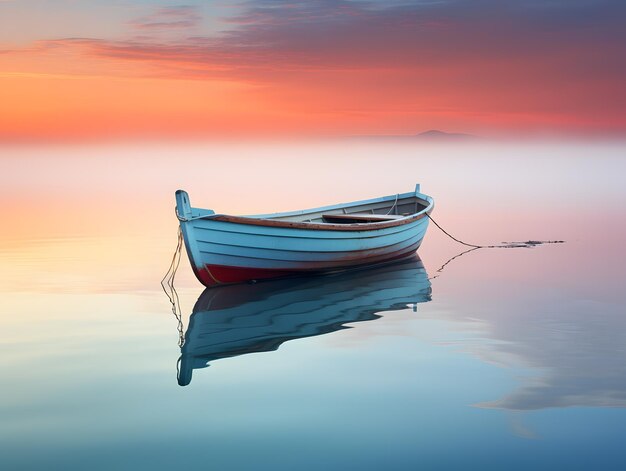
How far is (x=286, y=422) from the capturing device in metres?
8.27

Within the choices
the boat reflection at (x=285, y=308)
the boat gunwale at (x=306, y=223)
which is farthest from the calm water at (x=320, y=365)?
the boat gunwale at (x=306, y=223)

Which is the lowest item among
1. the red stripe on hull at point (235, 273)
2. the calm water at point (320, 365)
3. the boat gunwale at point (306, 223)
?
the calm water at point (320, 365)

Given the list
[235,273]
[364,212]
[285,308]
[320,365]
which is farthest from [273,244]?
[364,212]

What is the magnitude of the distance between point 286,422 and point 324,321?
16.8 feet

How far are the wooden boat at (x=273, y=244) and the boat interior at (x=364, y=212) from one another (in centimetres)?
49

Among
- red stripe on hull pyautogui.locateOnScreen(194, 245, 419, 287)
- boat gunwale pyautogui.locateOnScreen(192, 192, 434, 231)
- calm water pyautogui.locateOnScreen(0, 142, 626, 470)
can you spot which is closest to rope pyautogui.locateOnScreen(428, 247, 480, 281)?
calm water pyautogui.locateOnScreen(0, 142, 626, 470)

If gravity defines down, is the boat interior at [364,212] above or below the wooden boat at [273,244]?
above

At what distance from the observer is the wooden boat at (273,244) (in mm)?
15266

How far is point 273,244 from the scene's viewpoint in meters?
16.1

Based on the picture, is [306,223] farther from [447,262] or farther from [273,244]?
[447,262]

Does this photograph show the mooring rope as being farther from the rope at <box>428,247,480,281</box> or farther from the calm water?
the rope at <box>428,247,480,281</box>

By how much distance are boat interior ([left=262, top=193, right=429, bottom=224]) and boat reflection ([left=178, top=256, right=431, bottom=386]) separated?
183 centimetres

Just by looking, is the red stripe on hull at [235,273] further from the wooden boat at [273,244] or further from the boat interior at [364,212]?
the boat interior at [364,212]

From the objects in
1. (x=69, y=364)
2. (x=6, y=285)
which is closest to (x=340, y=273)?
(x=6, y=285)
